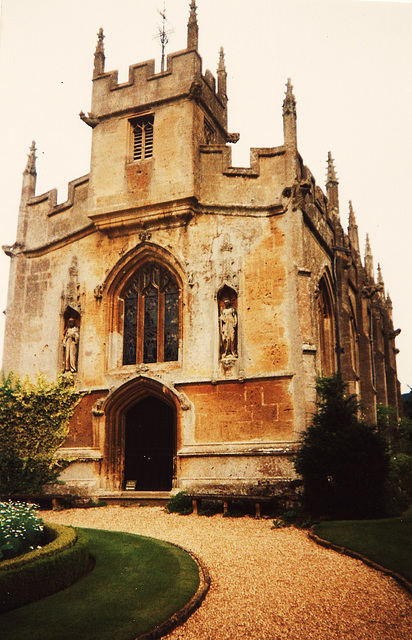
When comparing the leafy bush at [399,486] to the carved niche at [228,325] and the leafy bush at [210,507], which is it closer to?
the leafy bush at [210,507]

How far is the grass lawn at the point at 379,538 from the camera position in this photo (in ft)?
26.7

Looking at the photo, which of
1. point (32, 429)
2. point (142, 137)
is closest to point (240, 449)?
point (32, 429)

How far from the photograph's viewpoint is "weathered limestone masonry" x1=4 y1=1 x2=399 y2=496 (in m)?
14.6

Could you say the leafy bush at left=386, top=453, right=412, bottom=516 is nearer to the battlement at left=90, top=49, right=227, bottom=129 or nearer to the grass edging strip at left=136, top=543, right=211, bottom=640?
the grass edging strip at left=136, top=543, right=211, bottom=640

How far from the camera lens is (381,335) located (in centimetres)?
2850

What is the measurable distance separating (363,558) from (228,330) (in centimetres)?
754

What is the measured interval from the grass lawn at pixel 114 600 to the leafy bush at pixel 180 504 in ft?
13.8

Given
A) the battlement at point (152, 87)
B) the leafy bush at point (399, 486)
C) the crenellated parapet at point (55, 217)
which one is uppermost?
the battlement at point (152, 87)

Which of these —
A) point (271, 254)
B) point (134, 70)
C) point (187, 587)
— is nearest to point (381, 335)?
point (271, 254)

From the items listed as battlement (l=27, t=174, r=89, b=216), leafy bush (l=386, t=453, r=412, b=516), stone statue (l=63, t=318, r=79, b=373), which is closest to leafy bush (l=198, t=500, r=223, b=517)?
leafy bush (l=386, t=453, r=412, b=516)

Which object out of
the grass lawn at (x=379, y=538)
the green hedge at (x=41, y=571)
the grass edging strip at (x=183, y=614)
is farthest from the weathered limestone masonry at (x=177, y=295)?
the green hedge at (x=41, y=571)

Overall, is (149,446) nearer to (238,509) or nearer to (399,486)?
(238,509)

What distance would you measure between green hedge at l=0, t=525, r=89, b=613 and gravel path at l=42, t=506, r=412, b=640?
5.51ft

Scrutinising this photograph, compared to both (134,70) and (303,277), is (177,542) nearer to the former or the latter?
(303,277)
